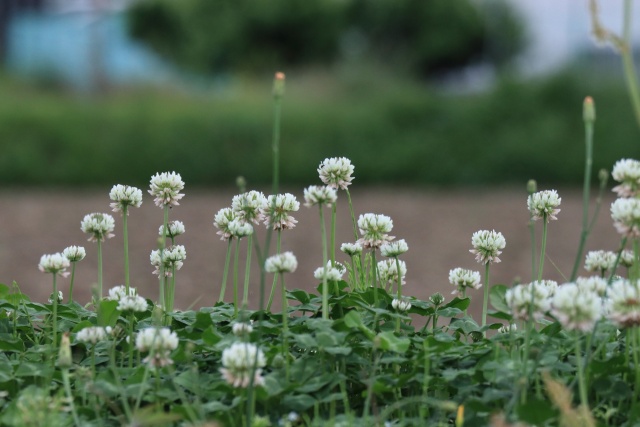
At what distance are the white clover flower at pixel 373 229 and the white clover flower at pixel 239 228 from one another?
0.68 ft

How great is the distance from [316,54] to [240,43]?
1451 millimetres

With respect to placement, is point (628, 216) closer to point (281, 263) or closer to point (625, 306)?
point (625, 306)

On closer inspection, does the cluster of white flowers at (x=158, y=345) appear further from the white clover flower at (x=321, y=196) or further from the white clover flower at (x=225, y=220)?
the white clover flower at (x=225, y=220)

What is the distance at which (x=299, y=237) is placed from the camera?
8148mm

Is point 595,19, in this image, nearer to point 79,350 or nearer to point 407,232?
point 79,350

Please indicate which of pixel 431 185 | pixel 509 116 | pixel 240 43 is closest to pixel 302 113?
pixel 431 185

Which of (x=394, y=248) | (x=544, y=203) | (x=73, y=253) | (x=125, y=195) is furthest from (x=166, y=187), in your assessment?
(x=544, y=203)

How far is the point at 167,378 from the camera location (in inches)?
61.9

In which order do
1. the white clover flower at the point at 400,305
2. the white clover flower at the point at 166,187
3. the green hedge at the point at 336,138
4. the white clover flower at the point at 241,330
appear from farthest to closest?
the green hedge at the point at 336,138, the white clover flower at the point at 166,187, the white clover flower at the point at 400,305, the white clover flower at the point at 241,330

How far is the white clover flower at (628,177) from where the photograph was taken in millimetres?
1528

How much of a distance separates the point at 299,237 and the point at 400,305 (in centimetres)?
641

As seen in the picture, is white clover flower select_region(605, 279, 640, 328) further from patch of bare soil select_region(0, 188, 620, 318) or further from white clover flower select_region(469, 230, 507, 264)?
patch of bare soil select_region(0, 188, 620, 318)

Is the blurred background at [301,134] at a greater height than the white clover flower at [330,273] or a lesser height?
greater

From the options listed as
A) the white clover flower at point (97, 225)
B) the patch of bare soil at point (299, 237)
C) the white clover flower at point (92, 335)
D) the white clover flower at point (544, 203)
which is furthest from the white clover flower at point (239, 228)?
the patch of bare soil at point (299, 237)
